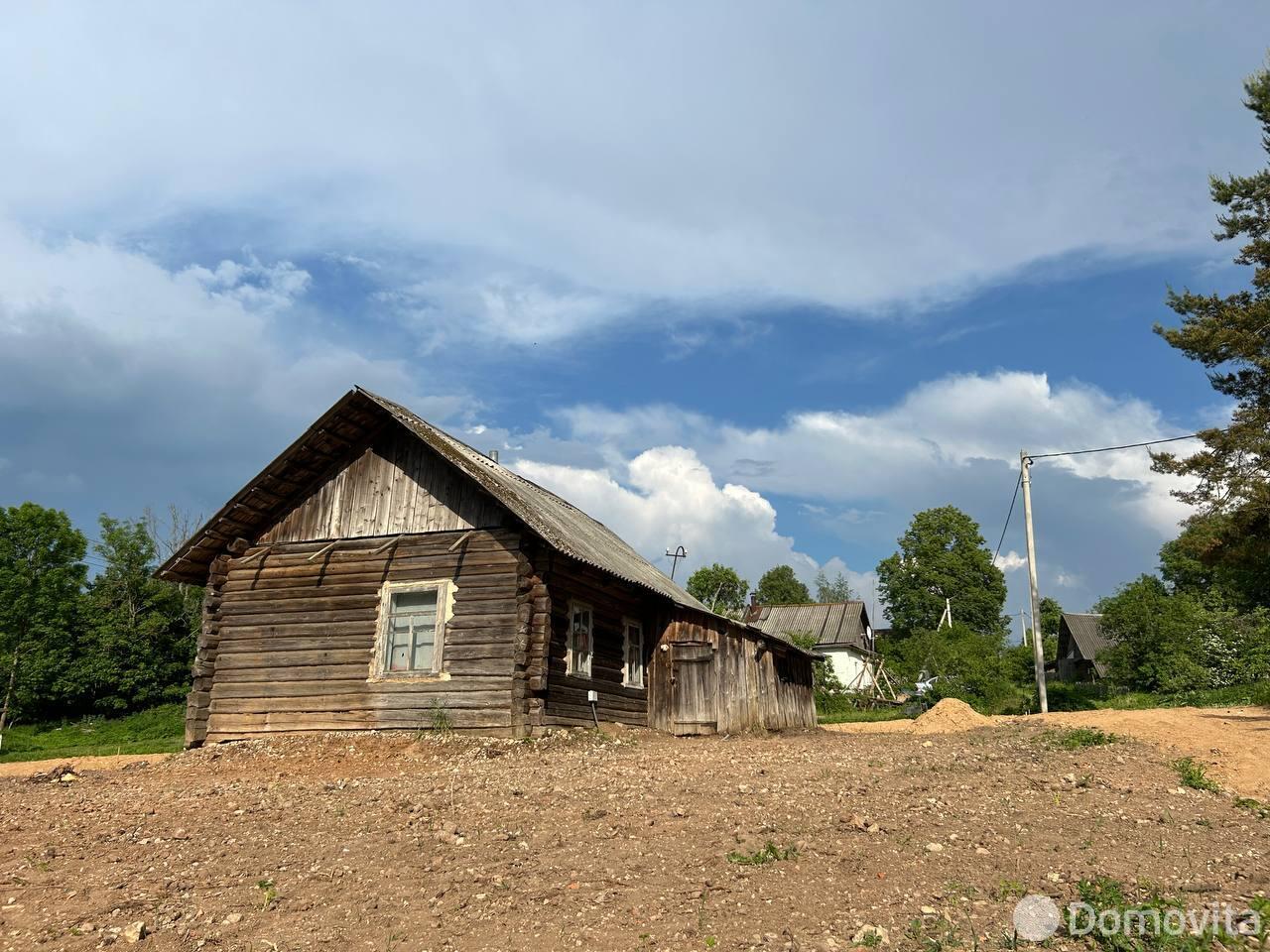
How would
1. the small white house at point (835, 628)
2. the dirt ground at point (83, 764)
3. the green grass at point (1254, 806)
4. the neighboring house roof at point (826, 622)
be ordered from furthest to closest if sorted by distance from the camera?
1. the neighboring house roof at point (826, 622)
2. the small white house at point (835, 628)
3. the dirt ground at point (83, 764)
4. the green grass at point (1254, 806)

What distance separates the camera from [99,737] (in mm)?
31547

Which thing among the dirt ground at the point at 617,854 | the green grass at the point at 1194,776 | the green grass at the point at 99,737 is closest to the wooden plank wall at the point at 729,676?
the dirt ground at the point at 617,854

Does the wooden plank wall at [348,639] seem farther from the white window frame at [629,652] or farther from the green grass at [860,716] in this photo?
the green grass at [860,716]

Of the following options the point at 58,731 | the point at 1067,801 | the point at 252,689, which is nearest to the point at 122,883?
the point at 1067,801

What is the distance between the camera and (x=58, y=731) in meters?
33.6

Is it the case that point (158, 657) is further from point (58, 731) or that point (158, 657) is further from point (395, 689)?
point (395, 689)

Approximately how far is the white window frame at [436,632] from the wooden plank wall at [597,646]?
1.97 m

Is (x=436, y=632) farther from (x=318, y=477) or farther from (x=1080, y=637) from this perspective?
(x=1080, y=637)

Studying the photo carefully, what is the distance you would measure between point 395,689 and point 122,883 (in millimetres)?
8899

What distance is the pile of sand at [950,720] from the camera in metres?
21.9

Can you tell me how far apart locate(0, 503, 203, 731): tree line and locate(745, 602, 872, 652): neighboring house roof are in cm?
3327

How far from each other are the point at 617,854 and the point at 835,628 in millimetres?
51673

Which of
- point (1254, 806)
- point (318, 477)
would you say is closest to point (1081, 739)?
point (1254, 806)

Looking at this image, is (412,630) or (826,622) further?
(826,622)
